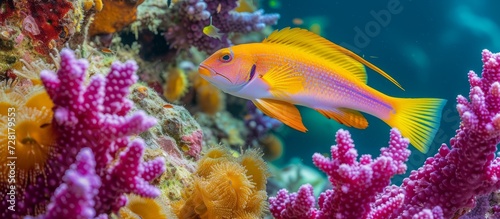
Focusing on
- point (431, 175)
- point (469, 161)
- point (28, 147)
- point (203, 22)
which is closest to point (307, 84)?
point (431, 175)

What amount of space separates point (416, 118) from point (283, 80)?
3.29ft

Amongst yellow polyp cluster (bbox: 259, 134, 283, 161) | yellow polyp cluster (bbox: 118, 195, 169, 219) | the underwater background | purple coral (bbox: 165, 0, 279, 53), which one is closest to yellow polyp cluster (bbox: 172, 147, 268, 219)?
the underwater background

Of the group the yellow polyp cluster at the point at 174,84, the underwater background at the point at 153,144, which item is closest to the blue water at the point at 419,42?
the yellow polyp cluster at the point at 174,84

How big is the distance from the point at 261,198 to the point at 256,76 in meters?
0.83

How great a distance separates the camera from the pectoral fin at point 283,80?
2693 mm

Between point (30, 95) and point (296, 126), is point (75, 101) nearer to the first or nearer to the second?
point (30, 95)

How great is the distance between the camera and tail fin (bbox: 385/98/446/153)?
2766mm

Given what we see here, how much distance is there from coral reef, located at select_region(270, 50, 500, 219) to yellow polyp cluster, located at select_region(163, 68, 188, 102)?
4011 mm

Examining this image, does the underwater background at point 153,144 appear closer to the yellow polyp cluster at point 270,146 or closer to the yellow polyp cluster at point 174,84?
the yellow polyp cluster at point 174,84

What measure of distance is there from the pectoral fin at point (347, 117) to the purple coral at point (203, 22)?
8.87 ft

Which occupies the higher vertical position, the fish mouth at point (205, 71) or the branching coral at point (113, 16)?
the fish mouth at point (205, 71)

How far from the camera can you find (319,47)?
2820mm

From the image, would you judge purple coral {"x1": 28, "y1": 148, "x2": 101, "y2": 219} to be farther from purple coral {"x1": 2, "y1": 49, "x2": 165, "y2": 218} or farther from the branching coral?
the branching coral

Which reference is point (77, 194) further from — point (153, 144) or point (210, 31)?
point (210, 31)
